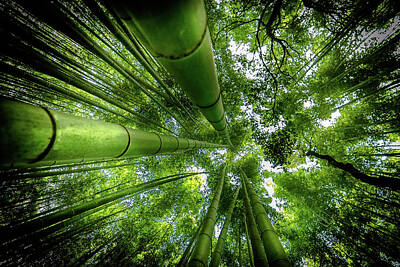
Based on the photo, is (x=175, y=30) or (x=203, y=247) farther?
(x=203, y=247)

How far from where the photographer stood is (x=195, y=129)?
20.9ft

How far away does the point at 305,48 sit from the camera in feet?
12.9

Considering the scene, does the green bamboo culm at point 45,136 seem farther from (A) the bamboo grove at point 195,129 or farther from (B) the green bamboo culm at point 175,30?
(B) the green bamboo culm at point 175,30

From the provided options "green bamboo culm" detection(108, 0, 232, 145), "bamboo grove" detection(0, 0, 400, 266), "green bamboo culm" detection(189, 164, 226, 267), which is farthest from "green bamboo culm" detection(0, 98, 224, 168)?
"green bamboo culm" detection(189, 164, 226, 267)

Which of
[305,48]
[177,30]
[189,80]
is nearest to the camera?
[177,30]

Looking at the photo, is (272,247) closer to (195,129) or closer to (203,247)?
(203,247)

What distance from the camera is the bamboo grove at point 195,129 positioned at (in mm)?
742

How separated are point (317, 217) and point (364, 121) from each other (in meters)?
3.96

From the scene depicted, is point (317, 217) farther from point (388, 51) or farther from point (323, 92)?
point (388, 51)

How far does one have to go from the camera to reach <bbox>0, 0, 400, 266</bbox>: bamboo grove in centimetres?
74

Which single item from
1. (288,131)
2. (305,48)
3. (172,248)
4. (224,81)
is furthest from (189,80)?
(172,248)

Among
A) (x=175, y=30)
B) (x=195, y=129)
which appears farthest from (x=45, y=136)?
(x=195, y=129)

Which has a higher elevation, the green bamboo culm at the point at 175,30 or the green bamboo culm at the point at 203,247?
the green bamboo culm at the point at 175,30

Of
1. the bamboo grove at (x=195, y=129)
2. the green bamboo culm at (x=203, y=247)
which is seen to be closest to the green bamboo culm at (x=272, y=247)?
the bamboo grove at (x=195, y=129)
